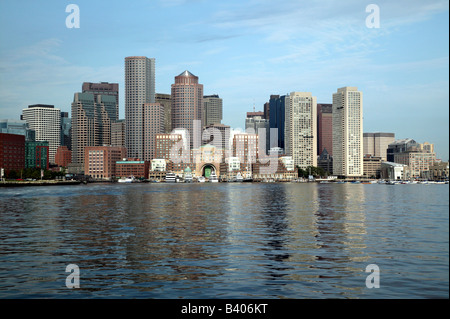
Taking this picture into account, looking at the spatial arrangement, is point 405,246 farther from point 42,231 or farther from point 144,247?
point 42,231
